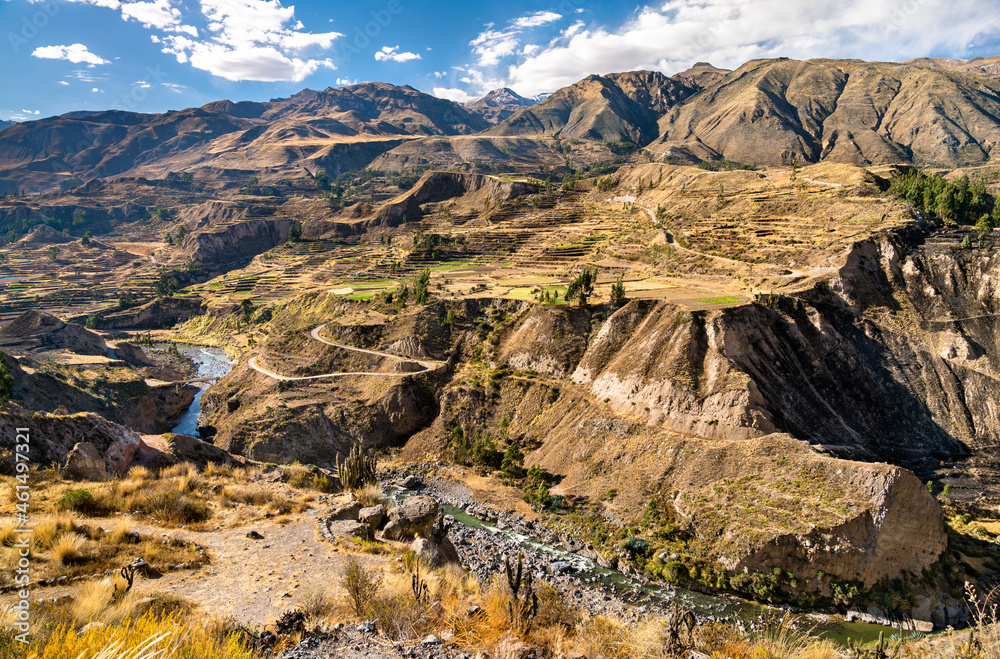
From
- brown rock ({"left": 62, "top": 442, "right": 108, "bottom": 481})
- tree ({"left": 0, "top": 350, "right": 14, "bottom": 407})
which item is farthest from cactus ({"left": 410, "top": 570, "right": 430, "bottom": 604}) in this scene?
tree ({"left": 0, "top": 350, "right": 14, "bottom": 407})

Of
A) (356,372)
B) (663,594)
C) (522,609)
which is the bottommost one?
(663,594)

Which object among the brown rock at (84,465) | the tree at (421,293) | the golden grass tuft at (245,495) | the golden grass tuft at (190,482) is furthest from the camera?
the tree at (421,293)

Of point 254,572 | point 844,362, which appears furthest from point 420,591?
point 844,362

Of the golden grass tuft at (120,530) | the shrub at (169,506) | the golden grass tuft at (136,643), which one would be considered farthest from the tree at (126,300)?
the golden grass tuft at (136,643)

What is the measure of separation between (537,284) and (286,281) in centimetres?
7370

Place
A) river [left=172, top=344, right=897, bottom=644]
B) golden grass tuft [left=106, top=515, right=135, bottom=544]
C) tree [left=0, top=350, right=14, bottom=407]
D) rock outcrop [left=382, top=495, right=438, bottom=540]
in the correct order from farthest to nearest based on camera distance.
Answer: tree [left=0, top=350, right=14, bottom=407] < river [left=172, top=344, right=897, bottom=644] < rock outcrop [left=382, top=495, right=438, bottom=540] < golden grass tuft [left=106, top=515, right=135, bottom=544]

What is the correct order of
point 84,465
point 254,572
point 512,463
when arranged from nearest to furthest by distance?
1. point 254,572
2. point 84,465
3. point 512,463

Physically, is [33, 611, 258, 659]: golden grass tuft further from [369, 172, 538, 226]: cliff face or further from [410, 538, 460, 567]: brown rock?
[369, 172, 538, 226]: cliff face

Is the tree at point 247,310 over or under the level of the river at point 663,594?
over

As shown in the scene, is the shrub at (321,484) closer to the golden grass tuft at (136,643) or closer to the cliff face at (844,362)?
the golden grass tuft at (136,643)

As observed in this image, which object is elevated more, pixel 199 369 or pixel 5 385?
pixel 5 385

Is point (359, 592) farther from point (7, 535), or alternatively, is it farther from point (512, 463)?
point (512, 463)

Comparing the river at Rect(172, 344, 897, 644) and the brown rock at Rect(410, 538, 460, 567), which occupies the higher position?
the brown rock at Rect(410, 538, 460, 567)

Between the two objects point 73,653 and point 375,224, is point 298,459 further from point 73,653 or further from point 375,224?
point 375,224
